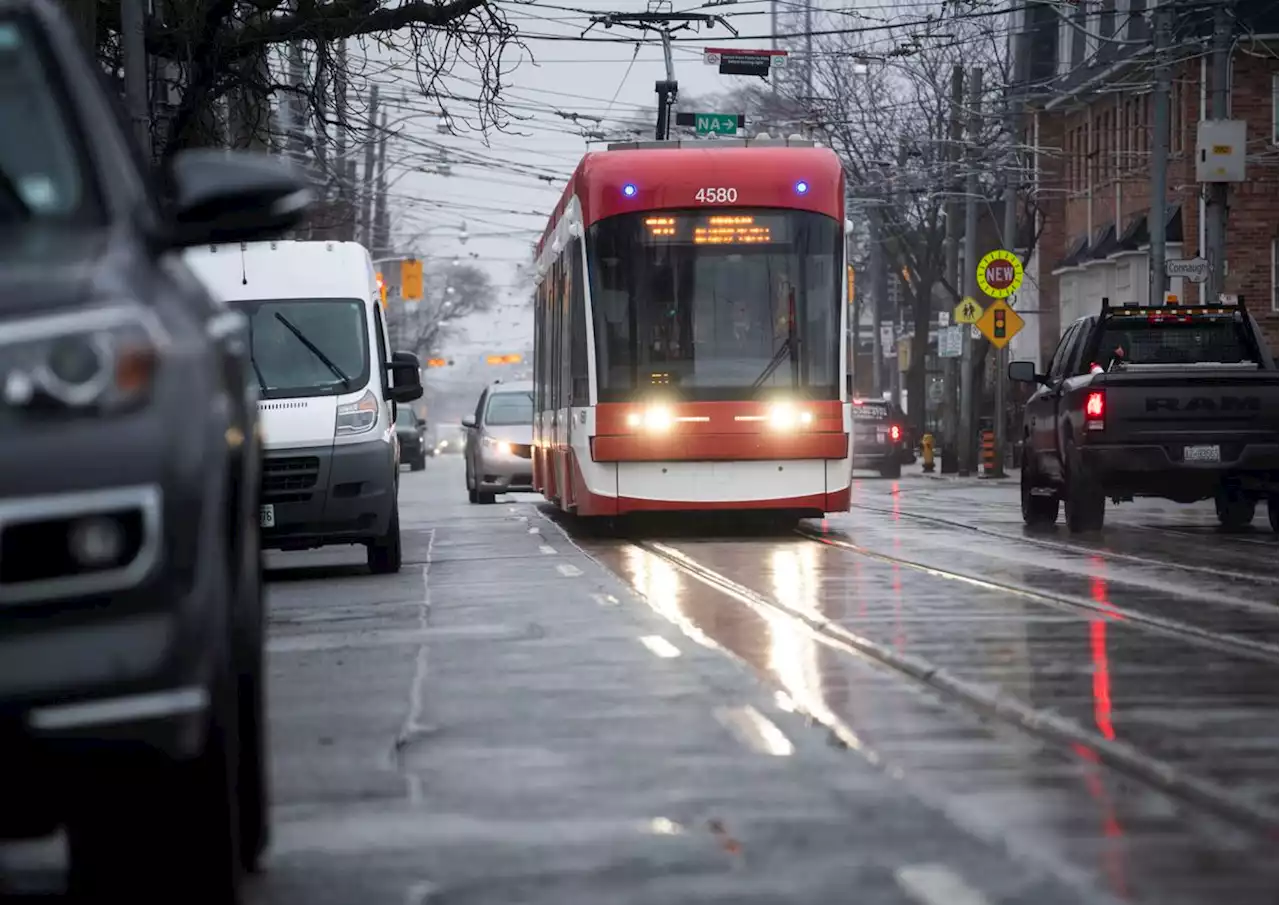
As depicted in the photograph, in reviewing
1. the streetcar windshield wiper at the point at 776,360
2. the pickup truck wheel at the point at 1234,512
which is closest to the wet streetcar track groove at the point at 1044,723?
the streetcar windshield wiper at the point at 776,360

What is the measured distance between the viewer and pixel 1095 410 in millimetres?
21594

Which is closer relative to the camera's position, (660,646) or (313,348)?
(660,646)

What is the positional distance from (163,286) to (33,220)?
377 mm

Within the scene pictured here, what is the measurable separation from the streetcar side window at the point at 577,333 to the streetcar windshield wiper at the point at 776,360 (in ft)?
4.76

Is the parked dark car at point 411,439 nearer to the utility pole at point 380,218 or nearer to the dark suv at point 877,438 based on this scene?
the utility pole at point 380,218

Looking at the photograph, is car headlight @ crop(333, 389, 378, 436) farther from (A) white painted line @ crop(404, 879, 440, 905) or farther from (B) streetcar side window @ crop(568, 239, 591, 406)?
(A) white painted line @ crop(404, 879, 440, 905)

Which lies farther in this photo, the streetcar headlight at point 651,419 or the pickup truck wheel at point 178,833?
the streetcar headlight at point 651,419

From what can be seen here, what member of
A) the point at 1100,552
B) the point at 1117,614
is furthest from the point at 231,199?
the point at 1100,552

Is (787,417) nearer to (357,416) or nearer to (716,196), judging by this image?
(716,196)

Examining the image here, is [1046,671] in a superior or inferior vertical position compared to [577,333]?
inferior

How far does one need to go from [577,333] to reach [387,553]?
4.71 metres

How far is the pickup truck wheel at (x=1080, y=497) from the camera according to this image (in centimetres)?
2202

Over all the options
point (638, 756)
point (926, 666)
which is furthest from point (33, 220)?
point (926, 666)

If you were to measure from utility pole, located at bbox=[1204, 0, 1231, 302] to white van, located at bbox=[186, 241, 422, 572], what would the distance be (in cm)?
1711
